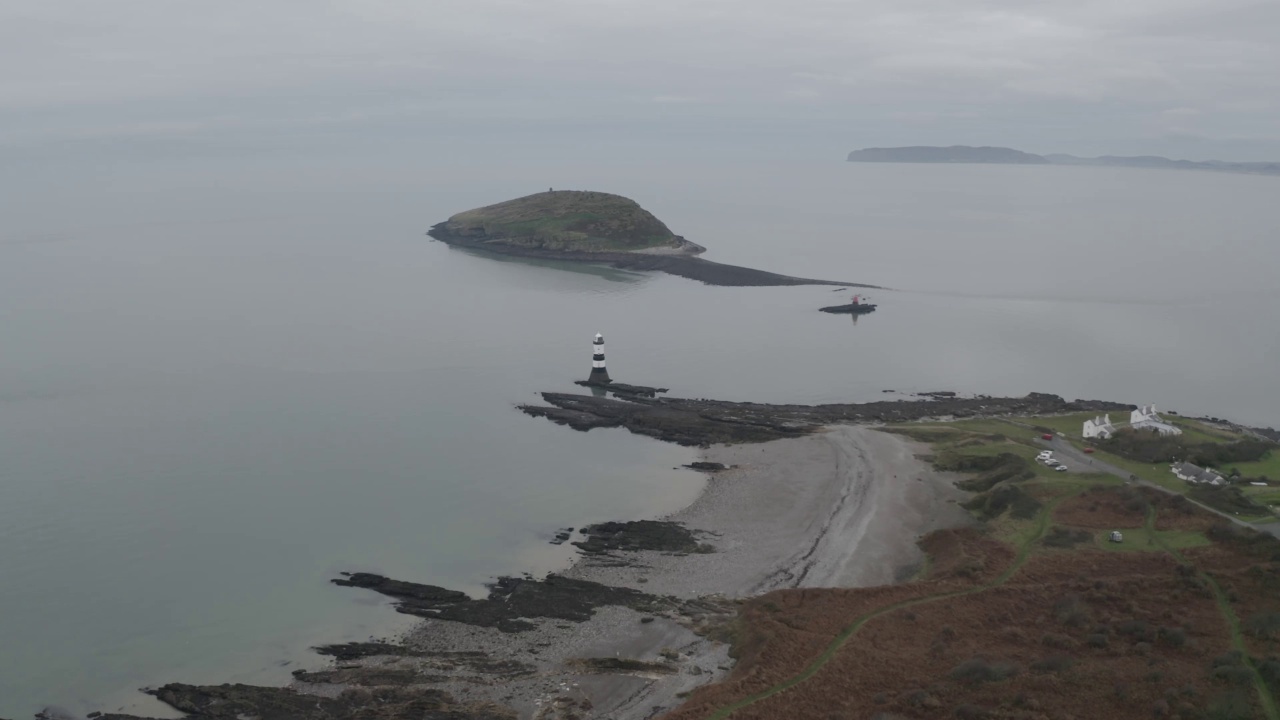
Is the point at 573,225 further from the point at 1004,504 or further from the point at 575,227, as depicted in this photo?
the point at 1004,504

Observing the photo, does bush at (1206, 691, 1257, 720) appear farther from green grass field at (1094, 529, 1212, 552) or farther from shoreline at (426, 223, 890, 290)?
A: shoreline at (426, 223, 890, 290)

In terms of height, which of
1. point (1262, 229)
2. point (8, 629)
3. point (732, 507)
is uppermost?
point (1262, 229)

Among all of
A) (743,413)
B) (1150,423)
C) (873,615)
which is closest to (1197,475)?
(1150,423)

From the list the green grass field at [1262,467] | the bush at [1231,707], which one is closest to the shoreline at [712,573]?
the green grass field at [1262,467]

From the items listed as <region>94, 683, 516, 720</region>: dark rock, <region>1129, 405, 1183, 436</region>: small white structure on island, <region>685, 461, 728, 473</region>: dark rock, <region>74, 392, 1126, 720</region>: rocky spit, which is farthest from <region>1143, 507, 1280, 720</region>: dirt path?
<region>685, 461, 728, 473</region>: dark rock

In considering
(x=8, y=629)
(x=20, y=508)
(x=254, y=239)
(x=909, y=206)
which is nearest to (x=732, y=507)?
(x=8, y=629)

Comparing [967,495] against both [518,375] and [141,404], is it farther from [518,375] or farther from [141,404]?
Answer: [141,404]
